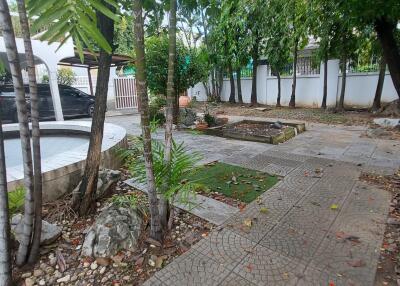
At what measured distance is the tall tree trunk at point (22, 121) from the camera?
1.59 meters

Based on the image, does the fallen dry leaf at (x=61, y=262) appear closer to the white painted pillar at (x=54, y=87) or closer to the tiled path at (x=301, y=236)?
the tiled path at (x=301, y=236)

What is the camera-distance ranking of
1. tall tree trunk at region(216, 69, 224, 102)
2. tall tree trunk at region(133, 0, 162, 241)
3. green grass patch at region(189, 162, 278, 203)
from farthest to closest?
tall tree trunk at region(216, 69, 224, 102) < green grass patch at region(189, 162, 278, 203) < tall tree trunk at region(133, 0, 162, 241)

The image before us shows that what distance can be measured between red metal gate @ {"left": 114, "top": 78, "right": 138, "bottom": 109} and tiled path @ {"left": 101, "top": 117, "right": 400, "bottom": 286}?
37.0 ft

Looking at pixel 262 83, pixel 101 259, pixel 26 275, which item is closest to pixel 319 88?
Result: pixel 262 83

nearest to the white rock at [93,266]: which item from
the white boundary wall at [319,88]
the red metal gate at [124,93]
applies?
the white boundary wall at [319,88]

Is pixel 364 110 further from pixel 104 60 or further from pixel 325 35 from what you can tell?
pixel 104 60

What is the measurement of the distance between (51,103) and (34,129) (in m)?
10.1

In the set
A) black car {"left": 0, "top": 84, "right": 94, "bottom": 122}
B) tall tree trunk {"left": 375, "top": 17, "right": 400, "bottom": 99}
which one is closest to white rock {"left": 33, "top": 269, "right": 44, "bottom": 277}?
tall tree trunk {"left": 375, "top": 17, "right": 400, "bottom": 99}

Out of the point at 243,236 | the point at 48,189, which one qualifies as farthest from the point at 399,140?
the point at 48,189

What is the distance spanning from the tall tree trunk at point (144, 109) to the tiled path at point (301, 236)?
1.17 ft

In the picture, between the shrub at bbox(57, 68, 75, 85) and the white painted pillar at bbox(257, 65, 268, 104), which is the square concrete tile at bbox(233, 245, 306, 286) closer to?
the white painted pillar at bbox(257, 65, 268, 104)

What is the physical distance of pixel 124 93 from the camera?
1454cm

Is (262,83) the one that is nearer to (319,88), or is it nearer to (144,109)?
(319,88)

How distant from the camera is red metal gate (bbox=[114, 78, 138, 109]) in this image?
14.3 m
